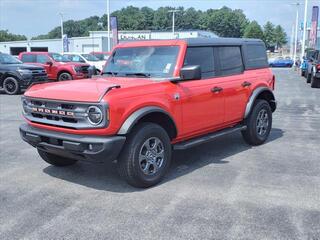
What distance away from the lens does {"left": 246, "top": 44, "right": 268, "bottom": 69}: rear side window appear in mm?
6988

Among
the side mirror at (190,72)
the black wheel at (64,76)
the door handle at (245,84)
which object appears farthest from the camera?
the black wheel at (64,76)

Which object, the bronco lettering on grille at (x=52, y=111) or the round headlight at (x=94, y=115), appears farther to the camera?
the bronco lettering on grille at (x=52, y=111)

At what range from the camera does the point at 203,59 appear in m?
5.97

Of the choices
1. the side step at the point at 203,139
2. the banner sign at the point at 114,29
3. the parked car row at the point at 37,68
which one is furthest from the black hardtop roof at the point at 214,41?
the banner sign at the point at 114,29

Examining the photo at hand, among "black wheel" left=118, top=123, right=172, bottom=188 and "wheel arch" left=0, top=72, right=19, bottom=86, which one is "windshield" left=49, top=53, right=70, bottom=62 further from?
"black wheel" left=118, top=123, right=172, bottom=188

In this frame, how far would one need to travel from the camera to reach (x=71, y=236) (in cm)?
373

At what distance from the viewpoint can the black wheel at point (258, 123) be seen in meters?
6.86

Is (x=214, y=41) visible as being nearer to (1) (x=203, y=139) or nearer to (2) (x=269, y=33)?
(1) (x=203, y=139)

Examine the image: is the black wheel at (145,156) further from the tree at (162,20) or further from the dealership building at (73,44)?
the tree at (162,20)

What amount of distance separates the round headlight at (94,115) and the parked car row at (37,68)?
25.4 feet

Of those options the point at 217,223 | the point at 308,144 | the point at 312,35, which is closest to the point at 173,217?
the point at 217,223

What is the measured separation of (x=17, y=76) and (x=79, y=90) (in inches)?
478

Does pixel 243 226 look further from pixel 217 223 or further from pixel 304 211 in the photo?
pixel 304 211

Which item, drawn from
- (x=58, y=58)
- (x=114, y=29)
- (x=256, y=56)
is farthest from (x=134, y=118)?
(x=114, y=29)
